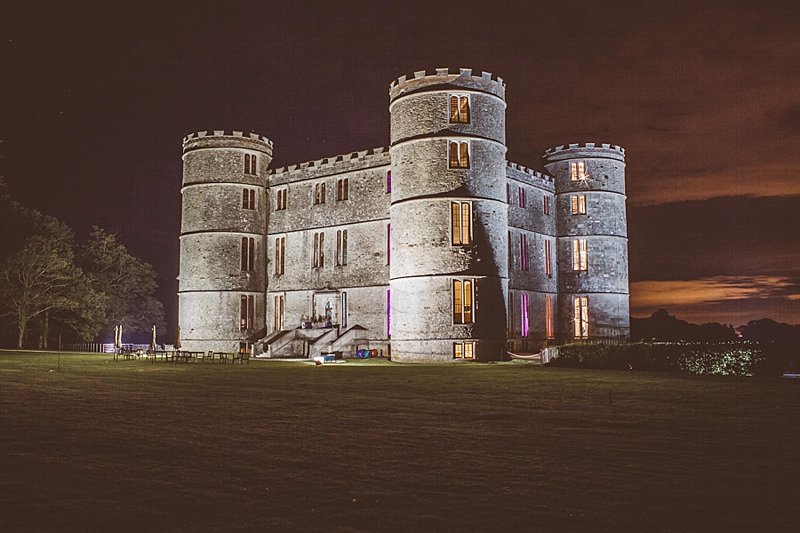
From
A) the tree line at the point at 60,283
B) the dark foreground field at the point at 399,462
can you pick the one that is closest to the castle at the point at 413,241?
the tree line at the point at 60,283

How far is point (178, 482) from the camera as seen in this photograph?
22.1 ft

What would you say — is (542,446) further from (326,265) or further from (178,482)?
(326,265)

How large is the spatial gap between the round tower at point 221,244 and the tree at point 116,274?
1505 centimetres

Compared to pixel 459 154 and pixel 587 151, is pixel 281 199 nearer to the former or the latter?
pixel 459 154

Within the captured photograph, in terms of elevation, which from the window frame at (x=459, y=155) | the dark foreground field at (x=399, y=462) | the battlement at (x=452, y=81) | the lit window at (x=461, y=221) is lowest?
the dark foreground field at (x=399, y=462)

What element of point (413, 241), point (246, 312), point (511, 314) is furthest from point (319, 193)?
point (511, 314)

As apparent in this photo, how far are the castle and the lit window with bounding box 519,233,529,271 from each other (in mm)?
62

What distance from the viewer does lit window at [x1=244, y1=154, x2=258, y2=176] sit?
40.2 metres

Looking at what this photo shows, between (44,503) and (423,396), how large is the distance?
31.1 ft

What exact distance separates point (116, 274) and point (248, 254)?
68.5 ft

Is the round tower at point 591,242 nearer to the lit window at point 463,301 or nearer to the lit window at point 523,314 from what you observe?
the lit window at point 523,314

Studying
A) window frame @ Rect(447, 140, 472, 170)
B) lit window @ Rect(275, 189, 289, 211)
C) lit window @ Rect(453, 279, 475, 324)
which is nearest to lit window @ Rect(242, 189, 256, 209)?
lit window @ Rect(275, 189, 289, 211)

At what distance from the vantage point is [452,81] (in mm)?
31422

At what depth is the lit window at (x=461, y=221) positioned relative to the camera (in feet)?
101
